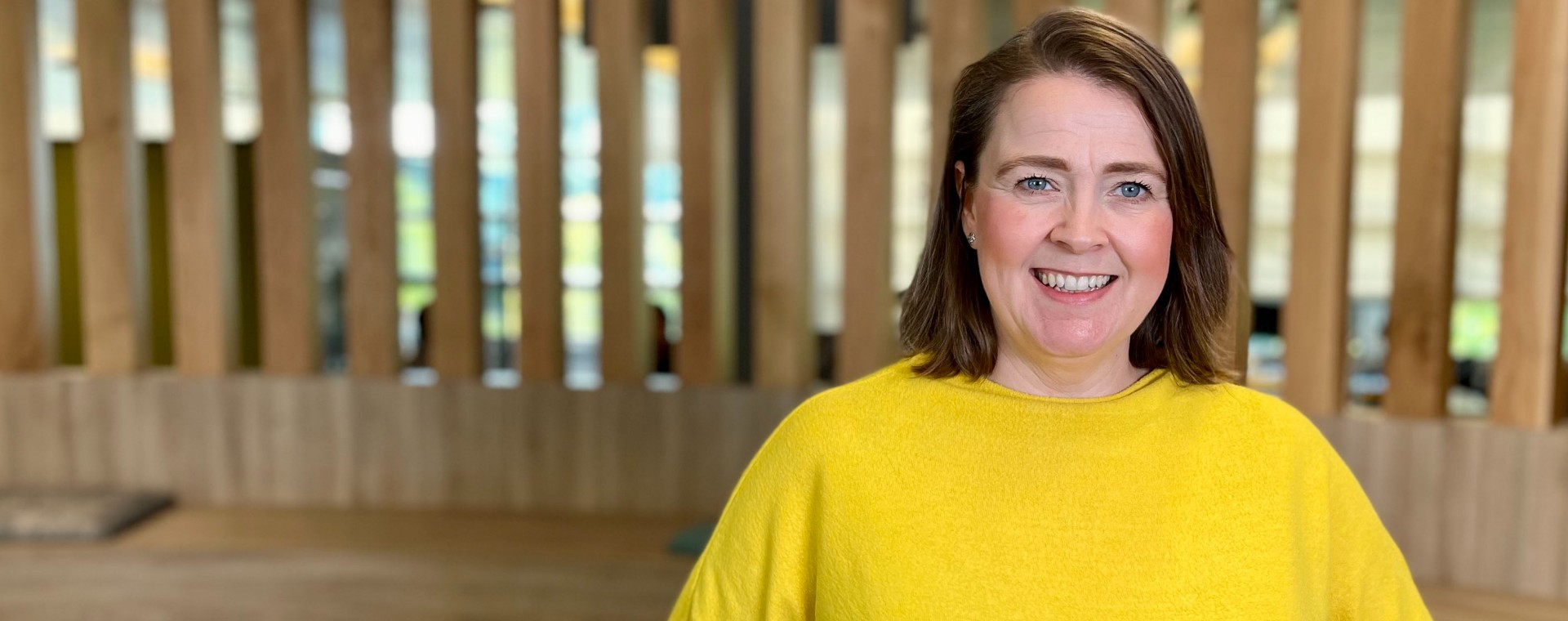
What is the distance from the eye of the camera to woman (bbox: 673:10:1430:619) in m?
0.91

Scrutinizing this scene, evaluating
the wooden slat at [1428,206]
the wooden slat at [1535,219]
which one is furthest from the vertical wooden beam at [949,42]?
the wooden slat at [1535,219]

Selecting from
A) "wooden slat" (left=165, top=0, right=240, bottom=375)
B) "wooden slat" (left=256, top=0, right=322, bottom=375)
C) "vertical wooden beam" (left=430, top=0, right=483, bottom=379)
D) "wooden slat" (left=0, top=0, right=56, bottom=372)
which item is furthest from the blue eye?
"wooden slat" (left=0, top=0, right=56, bottom=372)

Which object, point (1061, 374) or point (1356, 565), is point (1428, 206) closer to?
point (1356, 565)

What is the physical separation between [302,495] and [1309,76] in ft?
6.67

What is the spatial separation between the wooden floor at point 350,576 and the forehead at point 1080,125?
1349 millimetres

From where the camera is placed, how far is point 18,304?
2.48 metres

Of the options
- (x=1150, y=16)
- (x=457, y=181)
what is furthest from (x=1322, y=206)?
(x=457, y=181)

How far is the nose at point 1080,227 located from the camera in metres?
0.90

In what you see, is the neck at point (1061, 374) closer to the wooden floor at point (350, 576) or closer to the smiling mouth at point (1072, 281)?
the smiling mouth at point (1072, 281)

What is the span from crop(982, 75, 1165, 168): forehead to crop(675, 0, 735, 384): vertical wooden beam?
55.7 inches

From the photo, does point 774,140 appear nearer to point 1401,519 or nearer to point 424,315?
point 1401,519

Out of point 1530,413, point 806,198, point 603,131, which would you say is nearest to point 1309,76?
point 1530,413

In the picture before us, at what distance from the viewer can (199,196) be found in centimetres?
242

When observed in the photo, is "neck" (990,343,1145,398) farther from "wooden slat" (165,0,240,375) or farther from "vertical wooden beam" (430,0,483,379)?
"wooden slat" (165,0,240,375)
